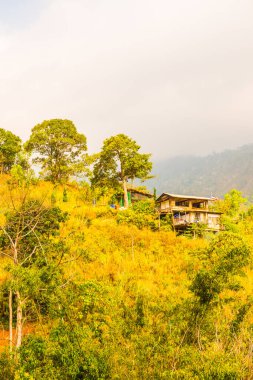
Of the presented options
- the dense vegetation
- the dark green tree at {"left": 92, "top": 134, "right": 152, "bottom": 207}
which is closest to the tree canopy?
the dark green tree at {"left": 92, "top": 134, "right": 152, "bottom": 207}

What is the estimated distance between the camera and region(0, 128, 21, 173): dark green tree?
122 ft

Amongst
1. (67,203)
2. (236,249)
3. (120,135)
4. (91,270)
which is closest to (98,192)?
(67,203)

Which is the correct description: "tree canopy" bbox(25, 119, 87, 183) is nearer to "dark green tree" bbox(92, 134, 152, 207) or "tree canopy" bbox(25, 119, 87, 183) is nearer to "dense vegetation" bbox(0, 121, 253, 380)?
"dark green tree" bbox(92, 134, 152, 207)

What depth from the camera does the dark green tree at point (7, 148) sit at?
3722 cm

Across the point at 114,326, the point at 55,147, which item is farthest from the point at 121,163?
the point at 114,326

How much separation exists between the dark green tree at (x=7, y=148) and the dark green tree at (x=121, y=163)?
1021 cm

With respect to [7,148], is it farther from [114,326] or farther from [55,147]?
[114,326]

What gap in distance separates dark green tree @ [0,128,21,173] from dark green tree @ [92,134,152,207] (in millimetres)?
10211

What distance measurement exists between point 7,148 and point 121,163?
1375 centimetres

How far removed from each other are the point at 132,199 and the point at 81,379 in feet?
127

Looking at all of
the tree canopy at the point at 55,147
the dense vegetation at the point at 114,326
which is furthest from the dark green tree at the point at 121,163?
the dense vegetation at the point at 114,326

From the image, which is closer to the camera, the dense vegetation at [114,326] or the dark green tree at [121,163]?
the dense vegetation at [114,326]

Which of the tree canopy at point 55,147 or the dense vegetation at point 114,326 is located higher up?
the tree canopy at point 55,147

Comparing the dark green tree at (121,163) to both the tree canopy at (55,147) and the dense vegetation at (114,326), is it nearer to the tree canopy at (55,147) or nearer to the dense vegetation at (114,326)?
the tree canopy at (55,147)
